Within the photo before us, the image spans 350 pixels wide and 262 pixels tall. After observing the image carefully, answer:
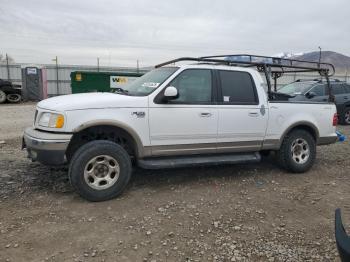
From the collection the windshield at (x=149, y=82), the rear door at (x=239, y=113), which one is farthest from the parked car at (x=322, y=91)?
the windshield at (x=149, y=82)

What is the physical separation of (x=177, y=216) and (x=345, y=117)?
1071 centimetres

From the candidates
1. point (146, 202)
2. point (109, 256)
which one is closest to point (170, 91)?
point (146, 202)

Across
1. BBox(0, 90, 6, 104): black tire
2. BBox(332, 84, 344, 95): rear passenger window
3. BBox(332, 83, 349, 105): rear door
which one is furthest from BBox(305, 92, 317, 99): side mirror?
BBox(0, 90, 6, 104): black tire

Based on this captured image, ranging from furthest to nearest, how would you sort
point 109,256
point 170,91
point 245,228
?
point 170,91 < point 245,228 < point 109,256

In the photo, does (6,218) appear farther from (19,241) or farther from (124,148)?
(124,148)

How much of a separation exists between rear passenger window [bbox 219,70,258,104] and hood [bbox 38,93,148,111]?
137 centimetres

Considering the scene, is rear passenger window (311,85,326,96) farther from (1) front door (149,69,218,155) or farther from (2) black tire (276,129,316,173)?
(1) front door (149,69,218,155)

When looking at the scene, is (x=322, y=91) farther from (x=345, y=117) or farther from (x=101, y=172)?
(x=101, y=172)

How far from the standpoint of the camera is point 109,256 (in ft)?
11.1

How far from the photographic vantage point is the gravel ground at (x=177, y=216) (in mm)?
3494

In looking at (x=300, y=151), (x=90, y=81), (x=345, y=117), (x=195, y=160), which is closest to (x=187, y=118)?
(x=195, y=160)

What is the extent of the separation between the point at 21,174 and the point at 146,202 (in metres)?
2.19

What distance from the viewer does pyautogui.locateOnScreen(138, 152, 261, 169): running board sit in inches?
197

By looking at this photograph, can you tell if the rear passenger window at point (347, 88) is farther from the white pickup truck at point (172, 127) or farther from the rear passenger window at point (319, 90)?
the white pickup truck at point (172, 127)
